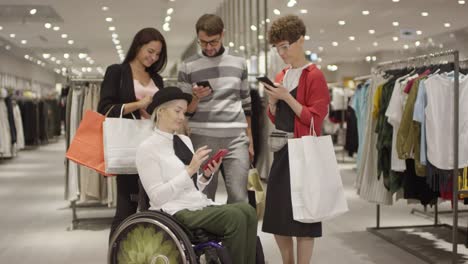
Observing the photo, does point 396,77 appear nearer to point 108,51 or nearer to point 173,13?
point 173,13

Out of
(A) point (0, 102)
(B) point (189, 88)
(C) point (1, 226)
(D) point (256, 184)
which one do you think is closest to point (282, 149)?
(B) point (189, 88)

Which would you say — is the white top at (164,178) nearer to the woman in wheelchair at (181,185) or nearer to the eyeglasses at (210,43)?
the woman in wheelchair at (181,185)

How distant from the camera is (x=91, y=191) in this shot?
5.70 meters

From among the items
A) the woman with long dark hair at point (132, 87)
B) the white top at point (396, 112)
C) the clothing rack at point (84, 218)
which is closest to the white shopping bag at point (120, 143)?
the woman with long dark hair at point (132, 87)

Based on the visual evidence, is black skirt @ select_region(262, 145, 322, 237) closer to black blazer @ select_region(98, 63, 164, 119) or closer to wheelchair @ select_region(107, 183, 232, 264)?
wheelchair @ select_region(107, 183, 232, 264)

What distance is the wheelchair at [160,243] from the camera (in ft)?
8.93

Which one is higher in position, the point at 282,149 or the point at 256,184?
the point at 282,149

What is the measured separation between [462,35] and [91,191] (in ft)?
18.6

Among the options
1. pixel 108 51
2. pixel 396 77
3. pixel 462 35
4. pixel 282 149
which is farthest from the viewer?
pixel 108 51

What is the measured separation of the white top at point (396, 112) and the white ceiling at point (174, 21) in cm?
406

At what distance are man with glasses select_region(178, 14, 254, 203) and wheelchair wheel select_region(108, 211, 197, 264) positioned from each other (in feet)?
2.48

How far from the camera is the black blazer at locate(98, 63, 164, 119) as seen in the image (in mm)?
3430

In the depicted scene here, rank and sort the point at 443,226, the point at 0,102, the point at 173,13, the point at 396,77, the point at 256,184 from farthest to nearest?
Result: the point at 0,102
the point at 173,13
the point at 443,226
the point at 396,77
the point at 256,184

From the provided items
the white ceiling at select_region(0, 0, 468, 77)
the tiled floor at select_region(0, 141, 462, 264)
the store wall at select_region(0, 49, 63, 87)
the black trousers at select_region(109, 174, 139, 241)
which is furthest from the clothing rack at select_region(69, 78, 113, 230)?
the store wall at select_region(0, 49, 63, 87)
